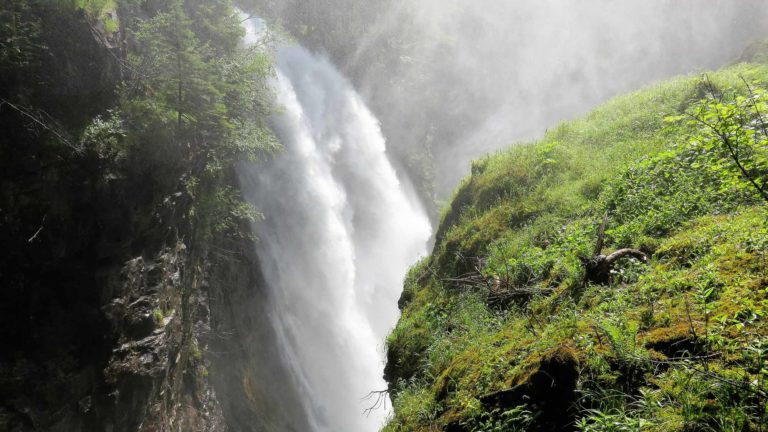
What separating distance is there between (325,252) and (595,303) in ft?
53.0

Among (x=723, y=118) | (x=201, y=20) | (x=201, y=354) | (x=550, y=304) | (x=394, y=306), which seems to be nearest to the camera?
(x=723, y=118)

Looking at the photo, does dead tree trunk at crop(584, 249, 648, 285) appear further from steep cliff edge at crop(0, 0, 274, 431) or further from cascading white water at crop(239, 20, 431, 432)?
cascading white water at crop(239, 20, 431, 432)

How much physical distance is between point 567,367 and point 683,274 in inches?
52.2

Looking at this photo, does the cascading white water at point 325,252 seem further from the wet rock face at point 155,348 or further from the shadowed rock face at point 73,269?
the shadowed rock face at point 73,269

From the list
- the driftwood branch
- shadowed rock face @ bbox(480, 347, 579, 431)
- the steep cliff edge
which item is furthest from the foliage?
shadowed rock face @ bbox(480, 347, 579, 431)

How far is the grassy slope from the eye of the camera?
2279 millimetres

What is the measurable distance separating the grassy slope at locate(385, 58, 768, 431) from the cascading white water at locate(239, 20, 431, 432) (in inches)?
408

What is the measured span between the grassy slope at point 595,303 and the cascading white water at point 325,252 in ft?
34.0

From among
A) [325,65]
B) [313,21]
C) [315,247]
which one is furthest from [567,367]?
[313,21]

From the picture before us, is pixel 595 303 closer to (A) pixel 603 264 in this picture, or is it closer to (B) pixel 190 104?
(A) pixel 603 264

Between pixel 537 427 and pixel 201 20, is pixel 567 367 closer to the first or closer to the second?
pixel 537 427

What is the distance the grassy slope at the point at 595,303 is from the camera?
2.28 m

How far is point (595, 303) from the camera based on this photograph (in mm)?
3637

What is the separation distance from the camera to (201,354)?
42.7 feet
